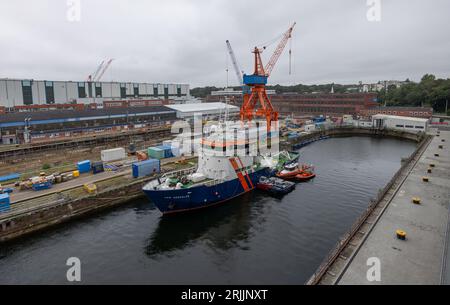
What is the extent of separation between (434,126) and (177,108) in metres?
64.4

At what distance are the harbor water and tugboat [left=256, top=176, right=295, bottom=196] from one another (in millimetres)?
769

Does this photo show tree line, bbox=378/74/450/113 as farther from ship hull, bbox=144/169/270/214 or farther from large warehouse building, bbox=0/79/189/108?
ship hull, bbox=144/169/270/214

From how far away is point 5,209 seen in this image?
19.8 m

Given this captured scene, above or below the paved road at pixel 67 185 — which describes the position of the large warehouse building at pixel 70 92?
above

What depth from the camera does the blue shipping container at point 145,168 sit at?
28.3 meters

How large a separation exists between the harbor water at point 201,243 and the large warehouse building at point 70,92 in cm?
6493

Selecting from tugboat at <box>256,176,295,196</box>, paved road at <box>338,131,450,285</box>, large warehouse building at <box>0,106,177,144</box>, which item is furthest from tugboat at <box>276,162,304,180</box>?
large warehouse building at <box>0,106,177,144</box>

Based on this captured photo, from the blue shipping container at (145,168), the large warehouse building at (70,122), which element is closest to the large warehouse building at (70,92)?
the large warehouse building at (70,122)

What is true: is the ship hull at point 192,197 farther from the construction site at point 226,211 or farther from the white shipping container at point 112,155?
the white shipping container at point 112,155
